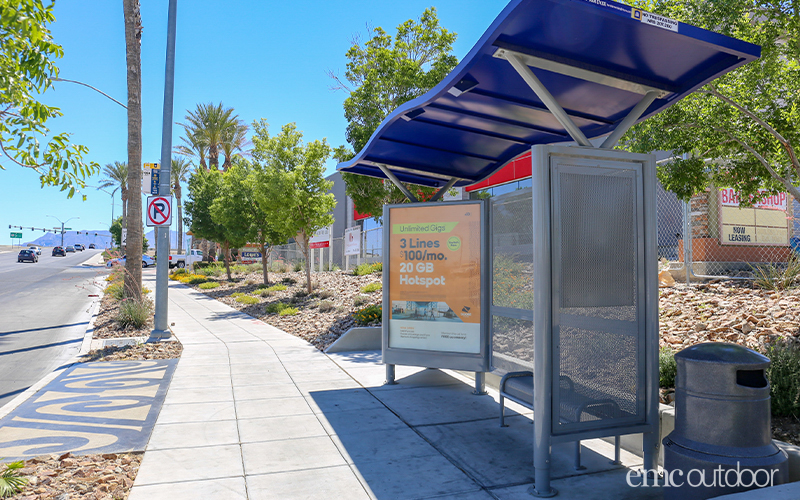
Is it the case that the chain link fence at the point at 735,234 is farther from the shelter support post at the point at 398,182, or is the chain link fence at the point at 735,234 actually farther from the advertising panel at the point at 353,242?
the advertising panel at the point at 353,242

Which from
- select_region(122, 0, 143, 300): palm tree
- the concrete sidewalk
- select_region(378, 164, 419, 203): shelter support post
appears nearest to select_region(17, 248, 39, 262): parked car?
select_region(122, 0, 143, 300): palm tree

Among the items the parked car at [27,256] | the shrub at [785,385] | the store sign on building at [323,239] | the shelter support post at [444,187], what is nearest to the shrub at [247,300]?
the store sign on building at [323,239]

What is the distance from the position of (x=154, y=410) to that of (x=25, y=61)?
3.74 m

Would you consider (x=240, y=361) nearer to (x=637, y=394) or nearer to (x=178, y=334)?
(x=178, y=334)

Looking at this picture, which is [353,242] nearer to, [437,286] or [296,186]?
[296,186]

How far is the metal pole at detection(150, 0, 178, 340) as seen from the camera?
10367 mm

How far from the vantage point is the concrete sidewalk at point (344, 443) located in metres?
3.96

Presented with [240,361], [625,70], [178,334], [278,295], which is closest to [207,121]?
[278,295]

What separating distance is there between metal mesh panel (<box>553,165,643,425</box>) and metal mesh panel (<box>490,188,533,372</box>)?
3.66ft

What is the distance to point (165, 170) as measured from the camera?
10.6 m

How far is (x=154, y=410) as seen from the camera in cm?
589

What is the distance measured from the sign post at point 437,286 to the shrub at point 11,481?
164 inches

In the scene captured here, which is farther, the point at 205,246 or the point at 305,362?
the point at 205,246

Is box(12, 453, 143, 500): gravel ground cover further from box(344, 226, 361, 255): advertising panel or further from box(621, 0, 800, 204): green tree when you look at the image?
box(344, 226, 361, 255): advertising panel
